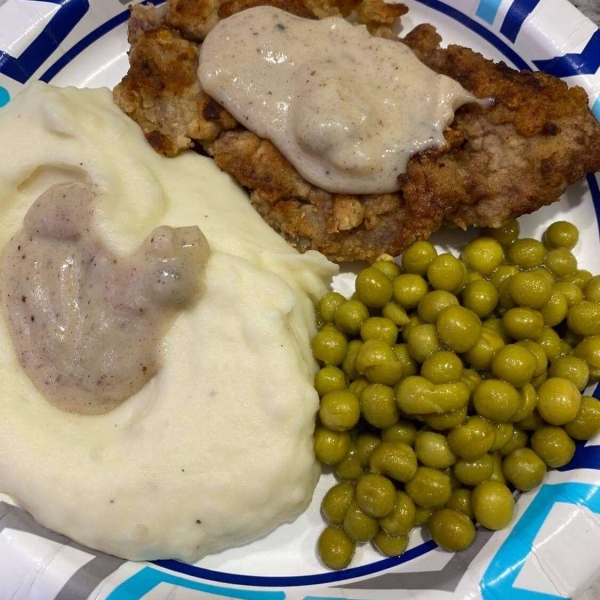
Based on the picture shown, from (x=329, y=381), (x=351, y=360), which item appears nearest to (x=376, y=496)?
(x=329, y=381)

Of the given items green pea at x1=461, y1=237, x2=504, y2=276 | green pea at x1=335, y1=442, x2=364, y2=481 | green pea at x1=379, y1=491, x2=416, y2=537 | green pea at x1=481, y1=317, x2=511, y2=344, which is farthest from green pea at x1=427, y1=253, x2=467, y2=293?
green pea at x1=379, y1=491, x2=416, y2=537

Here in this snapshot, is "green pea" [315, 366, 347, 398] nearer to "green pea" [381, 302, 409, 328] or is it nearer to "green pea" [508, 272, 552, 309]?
"green pea" [381, 302, 409, 328]

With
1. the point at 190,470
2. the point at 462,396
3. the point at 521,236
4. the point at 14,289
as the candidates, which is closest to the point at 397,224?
the point at 521,236

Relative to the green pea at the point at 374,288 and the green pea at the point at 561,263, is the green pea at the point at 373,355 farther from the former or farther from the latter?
the green pea at the point at 561,263

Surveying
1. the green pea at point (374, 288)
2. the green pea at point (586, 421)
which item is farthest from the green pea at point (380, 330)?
the green pea at point (586, 421)

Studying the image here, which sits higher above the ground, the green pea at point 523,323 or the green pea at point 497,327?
the green pea at point 523,323

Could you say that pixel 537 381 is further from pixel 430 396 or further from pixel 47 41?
pixel 47 41
